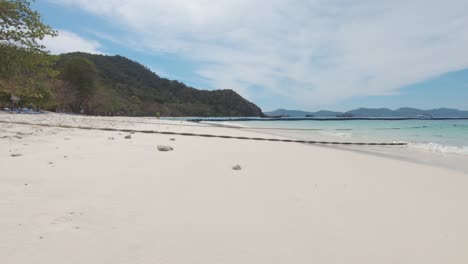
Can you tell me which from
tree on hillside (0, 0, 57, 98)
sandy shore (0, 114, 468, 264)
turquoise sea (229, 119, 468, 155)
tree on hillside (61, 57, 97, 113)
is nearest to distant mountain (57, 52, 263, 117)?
tree on hillside (61, 57, 97, 113)

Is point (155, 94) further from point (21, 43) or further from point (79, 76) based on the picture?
point (21, 43)

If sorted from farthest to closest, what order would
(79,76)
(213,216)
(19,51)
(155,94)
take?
(155,94), (79,76), (19,51), (213,216)

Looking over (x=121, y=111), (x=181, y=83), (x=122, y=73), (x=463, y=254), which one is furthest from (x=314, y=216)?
(x=181, y=83)

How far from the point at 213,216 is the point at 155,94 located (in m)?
135

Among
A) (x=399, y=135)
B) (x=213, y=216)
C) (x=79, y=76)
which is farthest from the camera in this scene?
(x=79, y=76)

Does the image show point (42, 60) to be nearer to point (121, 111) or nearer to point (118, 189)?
point (118, 189)

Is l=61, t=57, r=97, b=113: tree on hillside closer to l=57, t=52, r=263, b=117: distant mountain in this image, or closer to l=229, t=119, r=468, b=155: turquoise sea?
l=57, t=52, r=263, b=117: distant mountain

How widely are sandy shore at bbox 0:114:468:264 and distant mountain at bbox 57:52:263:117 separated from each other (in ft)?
292

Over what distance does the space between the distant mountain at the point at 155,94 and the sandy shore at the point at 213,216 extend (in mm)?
89136

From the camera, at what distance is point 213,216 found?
9.28 ft

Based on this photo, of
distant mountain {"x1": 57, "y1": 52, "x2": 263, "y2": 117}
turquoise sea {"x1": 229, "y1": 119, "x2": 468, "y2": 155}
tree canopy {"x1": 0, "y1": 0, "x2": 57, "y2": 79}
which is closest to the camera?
tree canopy {"x1": 0, "y1": 0, "x2": 57, "y2": 79}

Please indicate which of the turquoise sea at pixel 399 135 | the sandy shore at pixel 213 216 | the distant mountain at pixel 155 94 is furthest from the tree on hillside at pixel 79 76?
the sandy shore at pixel 213 216

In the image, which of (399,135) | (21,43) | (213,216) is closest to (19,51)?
(21,43)

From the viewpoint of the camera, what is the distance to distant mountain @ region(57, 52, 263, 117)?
355ft
